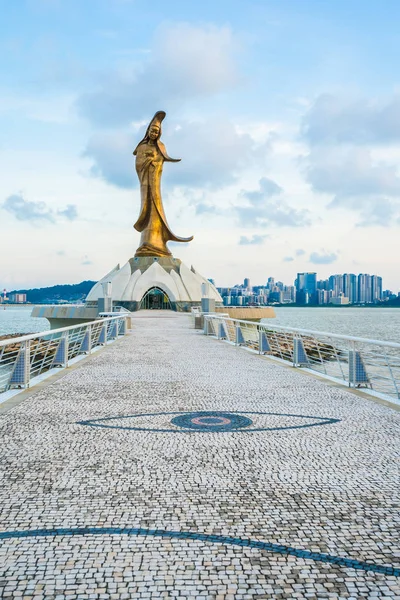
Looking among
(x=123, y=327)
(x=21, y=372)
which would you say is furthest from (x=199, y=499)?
(x=123, y=327)

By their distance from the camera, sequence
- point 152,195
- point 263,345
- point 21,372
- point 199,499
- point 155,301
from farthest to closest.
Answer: point 155,301 < point 152,195 < point 263,345 < point 21,372 < point 199,499

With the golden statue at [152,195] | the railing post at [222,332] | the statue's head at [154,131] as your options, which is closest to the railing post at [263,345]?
the railing post at [222,332]

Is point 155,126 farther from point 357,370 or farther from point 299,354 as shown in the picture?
point 357,370

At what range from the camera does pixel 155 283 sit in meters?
44.1

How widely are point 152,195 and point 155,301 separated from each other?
949 centimetres

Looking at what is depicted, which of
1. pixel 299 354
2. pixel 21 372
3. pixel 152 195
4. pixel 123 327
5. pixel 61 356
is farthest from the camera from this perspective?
pixel 152 195

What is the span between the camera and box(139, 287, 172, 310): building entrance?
155ft

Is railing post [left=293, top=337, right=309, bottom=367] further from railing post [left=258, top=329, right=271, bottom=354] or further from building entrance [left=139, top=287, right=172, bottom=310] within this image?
building entrance [left=139, top=287, right=172, bottom=310]

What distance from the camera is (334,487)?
353 cm

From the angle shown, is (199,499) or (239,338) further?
(239,338)

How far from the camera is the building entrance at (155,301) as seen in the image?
47.4 m

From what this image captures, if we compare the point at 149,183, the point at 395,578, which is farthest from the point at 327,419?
the point at 149,183

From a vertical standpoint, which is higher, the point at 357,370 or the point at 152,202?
the point at 152,202

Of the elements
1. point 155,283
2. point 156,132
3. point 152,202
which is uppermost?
point 156,132
